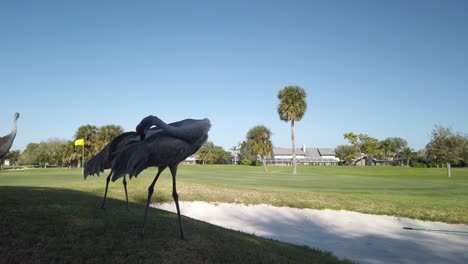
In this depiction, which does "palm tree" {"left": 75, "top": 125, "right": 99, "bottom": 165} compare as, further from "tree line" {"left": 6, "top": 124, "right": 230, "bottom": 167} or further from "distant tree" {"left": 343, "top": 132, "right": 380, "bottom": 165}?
"distant tree" {"left": 343, "top": 132, "right": 380, "bottom": 165}

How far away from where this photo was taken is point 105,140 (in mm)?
77312

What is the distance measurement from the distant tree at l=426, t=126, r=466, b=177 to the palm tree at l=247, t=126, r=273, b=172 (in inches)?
1459

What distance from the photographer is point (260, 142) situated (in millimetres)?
85812

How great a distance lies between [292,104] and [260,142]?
20.6 metres

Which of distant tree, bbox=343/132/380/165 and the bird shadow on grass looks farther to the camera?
Result: distant tree, bbox=343/132/380/165

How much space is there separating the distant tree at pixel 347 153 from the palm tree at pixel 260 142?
4830 cm

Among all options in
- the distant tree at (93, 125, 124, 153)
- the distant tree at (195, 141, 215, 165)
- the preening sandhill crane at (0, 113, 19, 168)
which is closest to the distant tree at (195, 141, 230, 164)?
the distant tree at (195, 141, 215, 165)

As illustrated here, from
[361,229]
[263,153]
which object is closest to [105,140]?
[263,153]

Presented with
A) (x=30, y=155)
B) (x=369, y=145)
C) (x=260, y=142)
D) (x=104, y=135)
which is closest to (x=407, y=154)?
(x=369, y=145)

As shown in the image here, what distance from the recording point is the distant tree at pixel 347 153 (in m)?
122

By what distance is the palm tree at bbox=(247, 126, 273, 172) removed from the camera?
83.1 m

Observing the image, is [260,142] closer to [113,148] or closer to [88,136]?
[88,136]

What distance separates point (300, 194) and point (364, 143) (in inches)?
4394

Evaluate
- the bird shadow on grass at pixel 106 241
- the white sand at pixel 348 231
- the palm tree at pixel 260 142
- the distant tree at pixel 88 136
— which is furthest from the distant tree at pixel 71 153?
the bird shadow on grass at pixel 106 241
